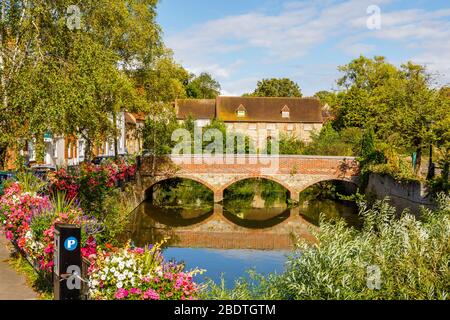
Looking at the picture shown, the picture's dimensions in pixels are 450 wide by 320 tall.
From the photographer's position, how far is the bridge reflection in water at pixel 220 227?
21.3m

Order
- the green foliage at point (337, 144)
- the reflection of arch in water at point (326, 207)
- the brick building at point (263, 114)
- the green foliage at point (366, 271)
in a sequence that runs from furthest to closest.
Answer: the brick building at point (263, 114)
the green foliage at point (337, 144)
the reflection of arch in water at point (326, 207)
the green foliage at point (366, 271)

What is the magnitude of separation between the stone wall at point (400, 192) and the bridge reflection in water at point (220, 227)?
4.06 meters

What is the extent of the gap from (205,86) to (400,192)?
58746 millimetres

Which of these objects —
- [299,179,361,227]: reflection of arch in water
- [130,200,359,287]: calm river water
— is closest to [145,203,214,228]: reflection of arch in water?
[130,200,359,287]: calm river water

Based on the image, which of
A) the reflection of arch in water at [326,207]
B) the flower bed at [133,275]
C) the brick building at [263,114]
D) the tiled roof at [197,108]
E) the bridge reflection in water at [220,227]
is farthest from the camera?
the tiled roof at [197,108]

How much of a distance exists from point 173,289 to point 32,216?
4.22m

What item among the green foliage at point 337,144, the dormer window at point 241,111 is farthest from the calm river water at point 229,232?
the dormer window at point 241,111

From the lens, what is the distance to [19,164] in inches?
470

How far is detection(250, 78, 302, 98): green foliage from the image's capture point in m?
72.2

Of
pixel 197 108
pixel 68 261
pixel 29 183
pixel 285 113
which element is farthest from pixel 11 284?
pixel 197 108

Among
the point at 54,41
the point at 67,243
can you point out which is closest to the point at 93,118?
the point at 54,41

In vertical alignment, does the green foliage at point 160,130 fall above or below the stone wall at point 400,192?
above

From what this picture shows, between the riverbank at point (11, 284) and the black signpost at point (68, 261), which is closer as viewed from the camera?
the black signpost at point (68, 261)

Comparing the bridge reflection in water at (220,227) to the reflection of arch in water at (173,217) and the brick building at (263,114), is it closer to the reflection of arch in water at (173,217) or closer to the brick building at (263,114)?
the reflection of arch in water at (173,217)
